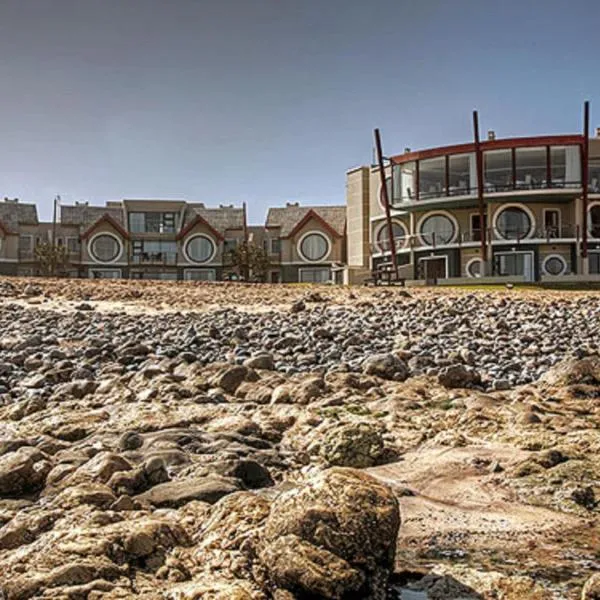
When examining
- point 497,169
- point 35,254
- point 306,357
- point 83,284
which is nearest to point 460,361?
point 306,357

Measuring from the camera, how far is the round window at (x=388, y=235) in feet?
148

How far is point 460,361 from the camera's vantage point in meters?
9.62

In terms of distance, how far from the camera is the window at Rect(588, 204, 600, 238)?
4081 cm

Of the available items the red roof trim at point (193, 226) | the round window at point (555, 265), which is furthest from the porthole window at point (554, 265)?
the red roof trim at point (193, 226)

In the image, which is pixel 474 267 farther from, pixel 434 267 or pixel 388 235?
pixel 388 235

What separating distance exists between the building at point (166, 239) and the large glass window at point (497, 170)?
19.6 meters

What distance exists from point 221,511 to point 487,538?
4.88 feet

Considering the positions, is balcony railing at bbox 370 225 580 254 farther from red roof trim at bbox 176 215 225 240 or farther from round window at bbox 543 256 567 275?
red roof trim at bbox 176 215 225 240

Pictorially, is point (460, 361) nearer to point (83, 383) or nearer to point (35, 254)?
point (83, 383)

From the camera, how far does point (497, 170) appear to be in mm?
41406

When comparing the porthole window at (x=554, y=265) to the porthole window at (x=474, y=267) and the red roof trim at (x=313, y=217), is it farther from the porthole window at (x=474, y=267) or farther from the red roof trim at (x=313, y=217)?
the red roof trim at (x=313, y=217)

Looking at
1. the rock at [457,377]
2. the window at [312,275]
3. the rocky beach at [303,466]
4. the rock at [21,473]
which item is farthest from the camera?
the window at [312,275]

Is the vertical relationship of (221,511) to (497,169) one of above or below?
below

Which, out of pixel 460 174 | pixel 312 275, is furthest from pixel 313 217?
pixel 460 174
